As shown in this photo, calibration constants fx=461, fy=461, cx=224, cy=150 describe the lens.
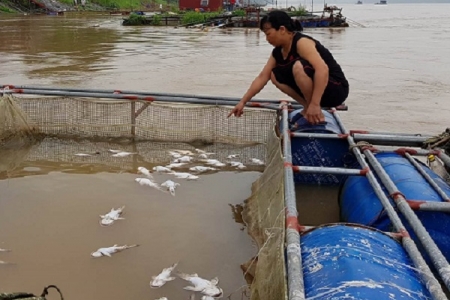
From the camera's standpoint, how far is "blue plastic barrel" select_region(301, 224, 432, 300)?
2234 mm

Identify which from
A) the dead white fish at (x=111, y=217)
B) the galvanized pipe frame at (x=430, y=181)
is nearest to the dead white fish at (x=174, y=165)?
the dead white fish at (x=111, y=217)

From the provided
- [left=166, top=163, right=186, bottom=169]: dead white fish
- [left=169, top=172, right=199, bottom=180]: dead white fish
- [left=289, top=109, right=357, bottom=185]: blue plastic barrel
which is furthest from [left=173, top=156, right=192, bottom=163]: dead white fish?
[left=289, top=109, right=357, bottom=185]: blue plastic barrel

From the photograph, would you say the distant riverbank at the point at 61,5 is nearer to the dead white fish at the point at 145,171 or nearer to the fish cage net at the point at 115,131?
the fish cage net at the point at 115,131

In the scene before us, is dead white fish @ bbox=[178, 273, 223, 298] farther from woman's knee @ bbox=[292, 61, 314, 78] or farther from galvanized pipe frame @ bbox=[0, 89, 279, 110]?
galvanized pipe frame @ bbox=[0, 89, 279, 110]

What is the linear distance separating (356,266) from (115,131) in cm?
608

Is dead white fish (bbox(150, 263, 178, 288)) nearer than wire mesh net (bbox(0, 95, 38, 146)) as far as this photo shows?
Yes

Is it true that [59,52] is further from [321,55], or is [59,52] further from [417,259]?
[417,259]

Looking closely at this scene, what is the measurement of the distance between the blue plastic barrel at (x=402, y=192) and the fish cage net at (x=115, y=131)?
2.47m

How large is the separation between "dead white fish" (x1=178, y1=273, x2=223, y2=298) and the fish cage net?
3.02 metres

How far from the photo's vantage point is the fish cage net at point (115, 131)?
712 centimetres

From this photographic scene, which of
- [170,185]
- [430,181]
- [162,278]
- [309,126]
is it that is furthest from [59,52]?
[430,181]

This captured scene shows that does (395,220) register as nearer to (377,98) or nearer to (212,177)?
(212,177)

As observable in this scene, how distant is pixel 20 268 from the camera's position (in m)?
4.20

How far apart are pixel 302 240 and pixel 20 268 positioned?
2753mm
